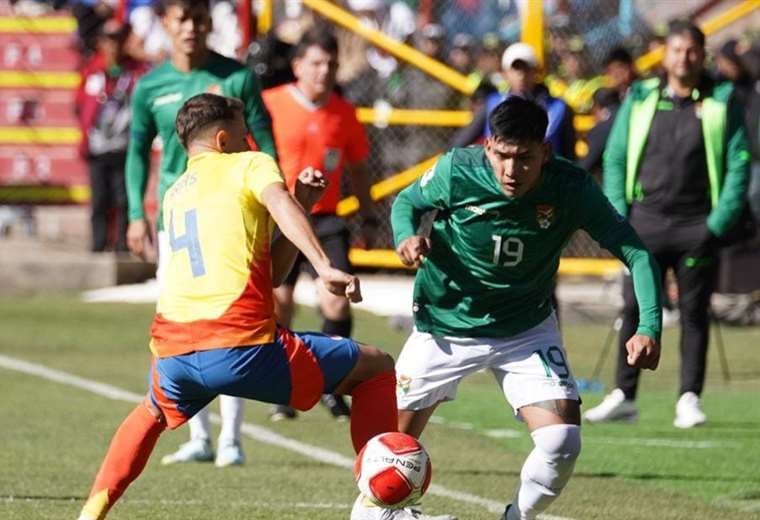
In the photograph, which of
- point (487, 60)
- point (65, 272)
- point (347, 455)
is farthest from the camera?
point (65, 272)

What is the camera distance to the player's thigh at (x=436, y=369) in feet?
25.3

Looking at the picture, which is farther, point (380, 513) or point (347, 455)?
point (347, 455)

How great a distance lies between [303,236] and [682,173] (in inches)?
204

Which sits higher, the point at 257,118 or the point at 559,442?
the point at 257,118

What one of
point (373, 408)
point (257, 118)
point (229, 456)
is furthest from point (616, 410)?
point (373, 408)

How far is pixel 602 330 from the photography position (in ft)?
58.5

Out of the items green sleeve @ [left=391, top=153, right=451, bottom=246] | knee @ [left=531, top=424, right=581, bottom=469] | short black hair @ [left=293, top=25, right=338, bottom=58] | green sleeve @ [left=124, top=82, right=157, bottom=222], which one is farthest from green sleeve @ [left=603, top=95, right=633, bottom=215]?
knee @ [left=531, top=424, right=581, bottom=469]

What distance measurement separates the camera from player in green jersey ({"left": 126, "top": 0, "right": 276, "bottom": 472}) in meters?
10.0

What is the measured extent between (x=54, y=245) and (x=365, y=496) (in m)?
14.4

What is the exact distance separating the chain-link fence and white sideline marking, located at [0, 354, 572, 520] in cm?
500

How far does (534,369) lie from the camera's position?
757cm

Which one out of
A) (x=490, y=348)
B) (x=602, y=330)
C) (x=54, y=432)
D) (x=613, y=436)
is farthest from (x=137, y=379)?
(x=490, y=348)

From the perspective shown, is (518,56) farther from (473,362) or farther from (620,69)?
(620,69)

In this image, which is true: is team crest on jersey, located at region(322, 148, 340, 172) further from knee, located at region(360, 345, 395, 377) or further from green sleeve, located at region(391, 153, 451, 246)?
knee, located at region(360, 345, 395, 377)
